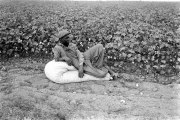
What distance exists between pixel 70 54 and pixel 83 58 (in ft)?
0.98

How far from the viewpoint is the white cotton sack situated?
519cm

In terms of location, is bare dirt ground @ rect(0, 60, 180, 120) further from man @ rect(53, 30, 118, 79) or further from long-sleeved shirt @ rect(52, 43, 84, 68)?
long-sleeved shirt @ rect(52, 43, 84, 68)

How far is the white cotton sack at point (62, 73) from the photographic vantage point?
519 centimetres

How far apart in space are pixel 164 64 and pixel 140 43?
0.94m

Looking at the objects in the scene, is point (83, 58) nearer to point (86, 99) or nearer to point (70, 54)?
point (70, 54)

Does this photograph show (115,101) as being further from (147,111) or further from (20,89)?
(20,89)

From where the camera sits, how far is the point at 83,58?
525 cm

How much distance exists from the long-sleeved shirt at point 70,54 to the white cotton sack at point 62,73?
0.50ft

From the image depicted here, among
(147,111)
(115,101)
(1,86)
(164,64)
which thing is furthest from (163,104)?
(1,86)

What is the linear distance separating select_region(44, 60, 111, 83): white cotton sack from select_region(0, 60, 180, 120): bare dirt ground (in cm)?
11

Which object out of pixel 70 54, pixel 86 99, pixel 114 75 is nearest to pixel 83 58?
pixel 70 54

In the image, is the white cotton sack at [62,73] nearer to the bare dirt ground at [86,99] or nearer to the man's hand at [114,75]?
the bare dirt ground at [86,99]

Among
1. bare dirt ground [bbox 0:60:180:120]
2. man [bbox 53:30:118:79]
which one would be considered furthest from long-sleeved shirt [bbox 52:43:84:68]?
bare dirt ground [bbox 0:60:180:120]

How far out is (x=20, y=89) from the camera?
492cm
